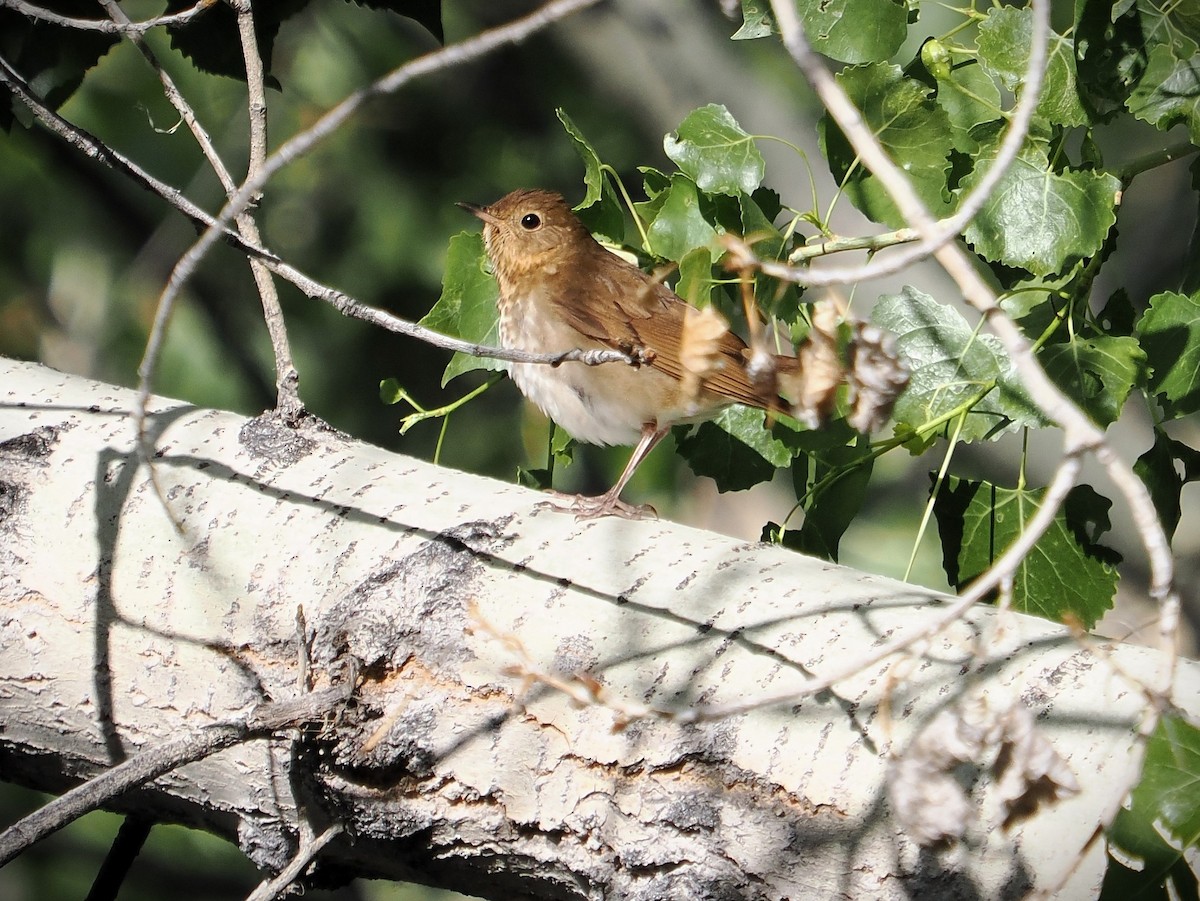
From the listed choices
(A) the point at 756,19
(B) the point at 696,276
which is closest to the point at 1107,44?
(A) the point at 756,19

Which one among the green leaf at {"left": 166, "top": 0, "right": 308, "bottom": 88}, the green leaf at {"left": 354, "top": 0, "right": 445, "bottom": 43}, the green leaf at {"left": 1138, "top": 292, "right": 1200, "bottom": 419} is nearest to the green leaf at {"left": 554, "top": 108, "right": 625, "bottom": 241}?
the green leaf at {"left": 354, "top": 0, "right": 445, "bottom": 43}

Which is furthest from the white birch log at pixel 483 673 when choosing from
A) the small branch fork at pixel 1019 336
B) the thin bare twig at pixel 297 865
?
the small branch fork at pixel 1019 336

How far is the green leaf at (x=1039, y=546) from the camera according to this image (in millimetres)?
1649

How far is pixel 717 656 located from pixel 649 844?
0.19 meters

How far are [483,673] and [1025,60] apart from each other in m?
1.00

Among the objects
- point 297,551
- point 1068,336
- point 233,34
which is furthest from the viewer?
point 233,34

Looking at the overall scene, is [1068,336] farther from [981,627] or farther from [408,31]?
[408,31]

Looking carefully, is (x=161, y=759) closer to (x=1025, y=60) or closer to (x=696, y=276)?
(x=696, y=276)

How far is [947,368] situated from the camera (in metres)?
1.64

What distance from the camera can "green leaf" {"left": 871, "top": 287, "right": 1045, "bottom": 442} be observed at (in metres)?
1.62

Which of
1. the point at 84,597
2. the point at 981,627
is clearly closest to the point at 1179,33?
the point at 981,627

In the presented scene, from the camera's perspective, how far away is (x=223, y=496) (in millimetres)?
1448

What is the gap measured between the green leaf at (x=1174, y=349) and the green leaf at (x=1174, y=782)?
692 mm

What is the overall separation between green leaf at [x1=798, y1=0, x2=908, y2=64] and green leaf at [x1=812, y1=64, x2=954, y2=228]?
0.10 feet
